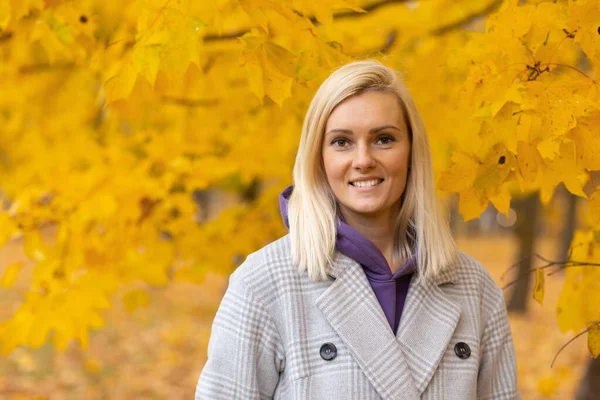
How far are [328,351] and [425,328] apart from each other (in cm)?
29

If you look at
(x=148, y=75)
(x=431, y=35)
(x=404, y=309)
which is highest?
(x=431, y=35)

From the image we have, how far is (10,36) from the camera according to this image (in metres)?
3.02

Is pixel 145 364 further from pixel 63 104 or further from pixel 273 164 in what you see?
pixel 273 164

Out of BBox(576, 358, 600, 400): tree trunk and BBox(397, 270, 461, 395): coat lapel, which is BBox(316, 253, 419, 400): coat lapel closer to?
BBox(397, 270, 461, 395): coat lapel

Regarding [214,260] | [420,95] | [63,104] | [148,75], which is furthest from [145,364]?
[148,75]

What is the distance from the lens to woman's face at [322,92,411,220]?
70.9 inches

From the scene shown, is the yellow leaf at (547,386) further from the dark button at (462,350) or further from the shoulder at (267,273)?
the shoulder at (267,273)

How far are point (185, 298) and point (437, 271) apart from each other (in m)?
10.7

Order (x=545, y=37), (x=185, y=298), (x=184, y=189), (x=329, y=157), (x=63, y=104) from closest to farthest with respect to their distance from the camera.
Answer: (x=329, y=157)
(x=545, y=37)
(x=184, y=189)
(x=63, y=104)
(x=185, y=298)

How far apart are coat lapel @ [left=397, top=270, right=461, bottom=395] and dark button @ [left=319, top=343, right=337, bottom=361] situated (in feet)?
0.62

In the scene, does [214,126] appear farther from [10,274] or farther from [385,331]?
[385,331]

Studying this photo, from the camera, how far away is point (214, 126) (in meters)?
3.92

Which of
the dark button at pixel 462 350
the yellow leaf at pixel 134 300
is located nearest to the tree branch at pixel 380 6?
the yellow leaf at pixel 134 300

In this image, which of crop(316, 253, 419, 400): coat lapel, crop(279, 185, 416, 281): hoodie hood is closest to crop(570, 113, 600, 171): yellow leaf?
crop(279, 185, 416, 281): hoodie hood
